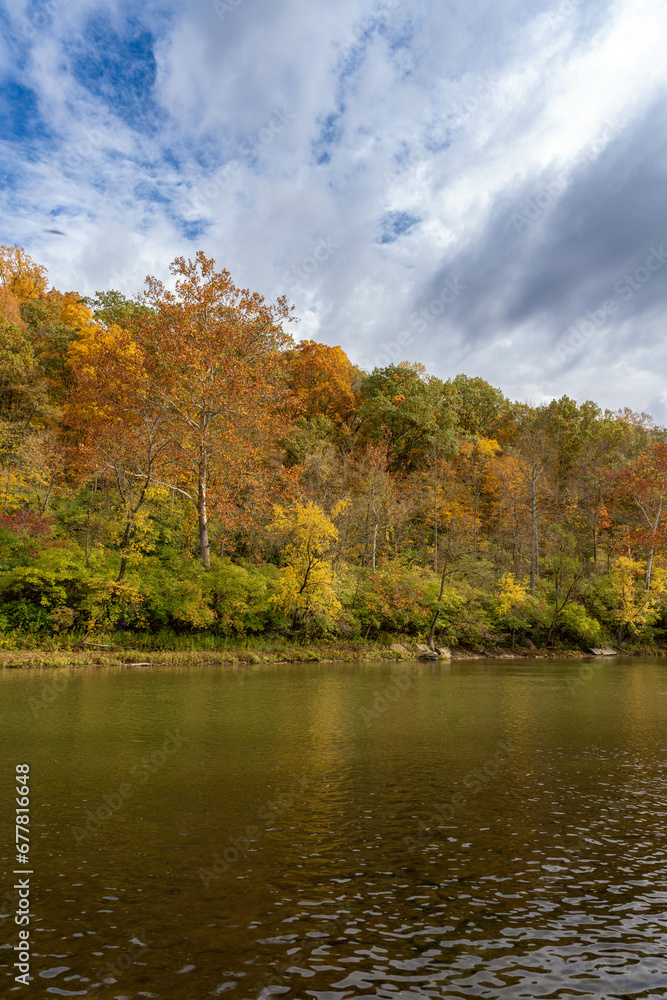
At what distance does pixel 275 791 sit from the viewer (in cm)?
1047

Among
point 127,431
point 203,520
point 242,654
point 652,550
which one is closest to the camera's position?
point 242,654

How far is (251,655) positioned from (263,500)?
9.14 meters

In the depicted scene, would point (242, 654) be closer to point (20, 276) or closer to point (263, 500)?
point (263, 500)

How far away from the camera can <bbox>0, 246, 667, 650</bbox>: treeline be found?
33250 mm

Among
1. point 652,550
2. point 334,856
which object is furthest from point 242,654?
point 652,550

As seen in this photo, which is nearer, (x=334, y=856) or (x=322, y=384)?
(x=334, y=856)

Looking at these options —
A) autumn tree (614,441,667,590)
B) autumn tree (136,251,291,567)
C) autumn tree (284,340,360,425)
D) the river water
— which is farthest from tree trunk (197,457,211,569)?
autumn tree (614,441,667,590)

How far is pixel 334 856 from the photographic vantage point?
25.6ft

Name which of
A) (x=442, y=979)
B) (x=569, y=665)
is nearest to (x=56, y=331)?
(x=569, y=665)

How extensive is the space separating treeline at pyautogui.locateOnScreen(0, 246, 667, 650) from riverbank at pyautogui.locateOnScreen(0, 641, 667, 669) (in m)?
1.14

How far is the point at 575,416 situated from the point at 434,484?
104ft

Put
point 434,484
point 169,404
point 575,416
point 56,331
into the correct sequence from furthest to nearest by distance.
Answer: point 575,416 < point 434,484 < point 56,331 < point 169,404

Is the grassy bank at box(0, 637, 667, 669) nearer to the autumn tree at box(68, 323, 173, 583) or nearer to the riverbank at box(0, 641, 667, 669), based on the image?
the riverbank at box(0, 641, 667, 669)

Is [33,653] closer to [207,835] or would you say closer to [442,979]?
[207,835]
